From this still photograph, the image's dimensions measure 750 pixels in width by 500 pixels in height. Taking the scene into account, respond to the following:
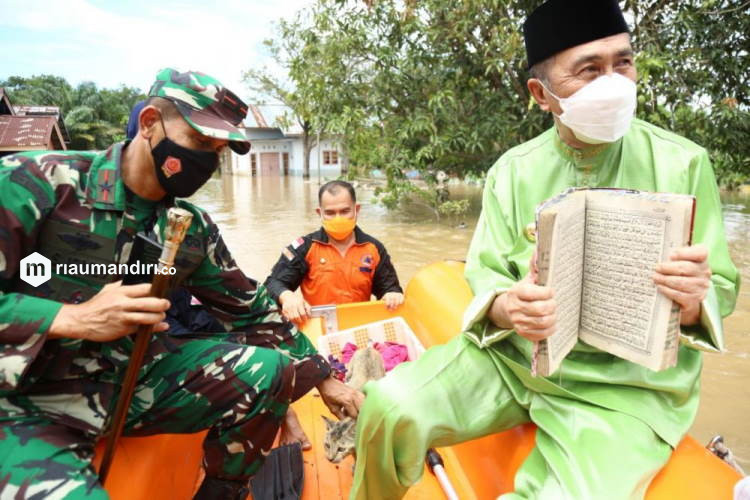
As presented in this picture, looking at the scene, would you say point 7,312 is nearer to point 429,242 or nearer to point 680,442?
point 680,442

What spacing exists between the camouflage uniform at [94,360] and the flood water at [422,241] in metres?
3.07

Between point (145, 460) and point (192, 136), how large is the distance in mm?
1100

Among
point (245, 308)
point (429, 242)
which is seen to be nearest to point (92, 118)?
point (429, 242)

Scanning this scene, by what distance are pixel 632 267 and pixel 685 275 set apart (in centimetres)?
13

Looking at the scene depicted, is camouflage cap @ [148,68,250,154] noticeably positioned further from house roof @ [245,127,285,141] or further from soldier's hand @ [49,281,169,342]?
house roof @ [245,127,285,141]

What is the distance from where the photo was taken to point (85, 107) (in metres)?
31.2

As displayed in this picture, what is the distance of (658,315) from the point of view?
4.21 feet

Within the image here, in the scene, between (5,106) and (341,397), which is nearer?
(341,397)

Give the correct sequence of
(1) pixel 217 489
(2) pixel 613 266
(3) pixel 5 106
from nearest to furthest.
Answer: (2) pixel 613 266 < (1) pixel 217 489 < (3) pixel 5 106

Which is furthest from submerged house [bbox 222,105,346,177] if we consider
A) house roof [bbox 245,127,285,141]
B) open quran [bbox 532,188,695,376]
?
open quran [bbox 532,188,695,376]

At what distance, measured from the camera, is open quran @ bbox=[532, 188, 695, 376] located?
1220 mm

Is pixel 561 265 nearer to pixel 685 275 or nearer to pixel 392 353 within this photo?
pixel 685 275

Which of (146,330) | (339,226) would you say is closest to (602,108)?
(146,330)

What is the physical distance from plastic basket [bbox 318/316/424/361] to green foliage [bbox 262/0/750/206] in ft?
15.3
